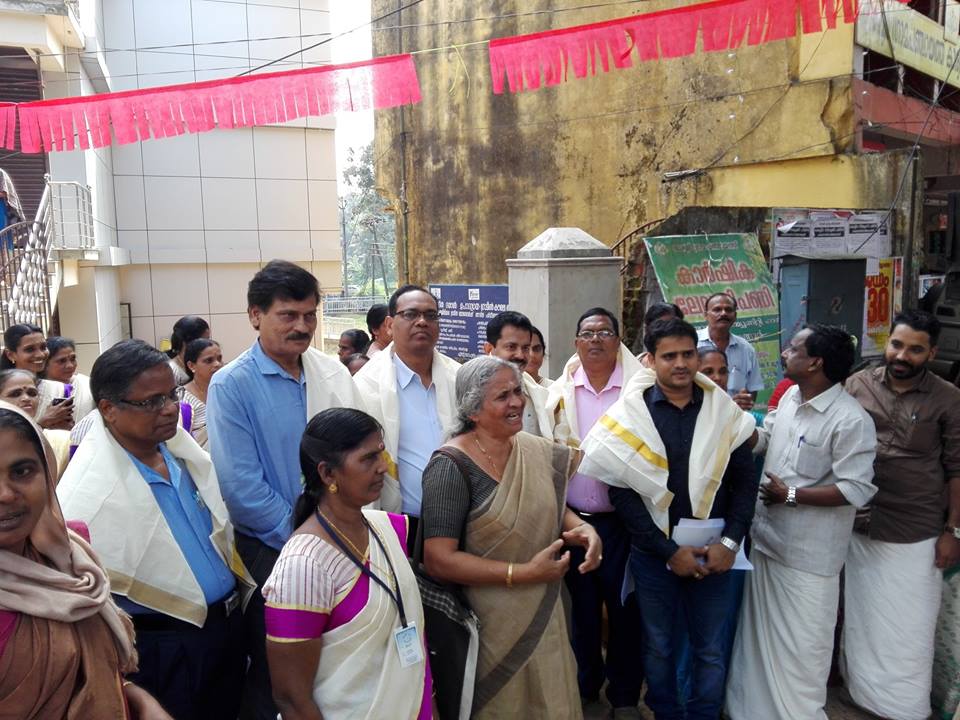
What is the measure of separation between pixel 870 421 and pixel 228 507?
8.80ft

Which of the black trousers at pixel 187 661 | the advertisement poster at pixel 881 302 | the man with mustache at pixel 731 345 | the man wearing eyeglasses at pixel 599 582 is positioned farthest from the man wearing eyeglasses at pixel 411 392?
the advertisement poster at pixel 881 302

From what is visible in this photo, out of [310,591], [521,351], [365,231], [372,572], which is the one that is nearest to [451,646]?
[372,572]

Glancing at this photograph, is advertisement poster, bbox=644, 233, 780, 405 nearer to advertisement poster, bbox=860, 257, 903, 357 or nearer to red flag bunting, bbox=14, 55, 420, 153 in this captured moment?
advertisement poster, bbox=860, 257, 903, 357

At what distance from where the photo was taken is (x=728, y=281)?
701 centimetres

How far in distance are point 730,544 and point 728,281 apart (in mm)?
4427

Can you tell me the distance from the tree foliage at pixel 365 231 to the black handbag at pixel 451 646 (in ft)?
132

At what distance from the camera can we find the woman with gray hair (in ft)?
8.39

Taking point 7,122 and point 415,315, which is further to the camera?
point 7,122

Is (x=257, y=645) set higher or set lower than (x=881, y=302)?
lower

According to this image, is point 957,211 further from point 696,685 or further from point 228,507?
point 228,507

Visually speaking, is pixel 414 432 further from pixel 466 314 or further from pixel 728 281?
pixel 728 281

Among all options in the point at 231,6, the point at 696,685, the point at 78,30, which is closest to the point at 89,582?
the point at 696,685

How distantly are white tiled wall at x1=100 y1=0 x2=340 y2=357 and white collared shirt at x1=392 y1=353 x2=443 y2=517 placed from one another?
1115cm

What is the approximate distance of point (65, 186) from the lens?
9.91 m
